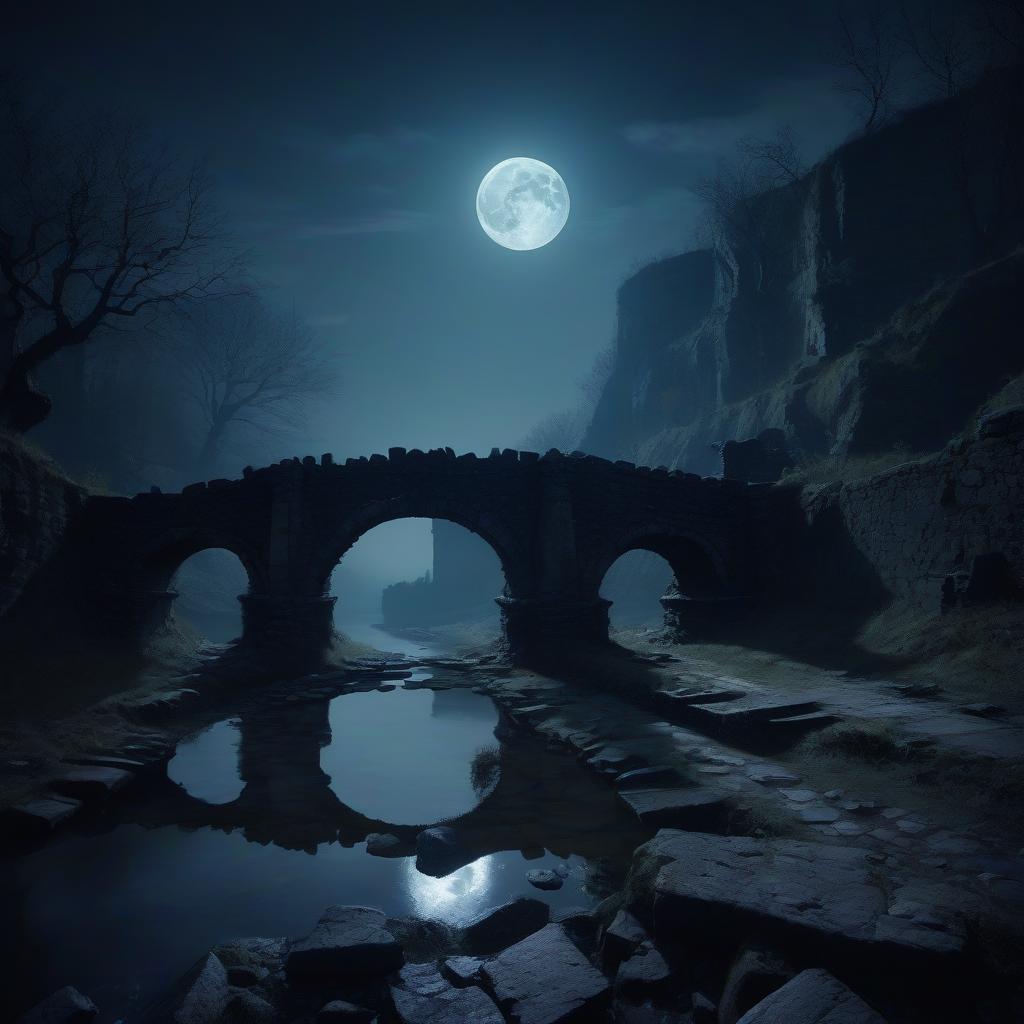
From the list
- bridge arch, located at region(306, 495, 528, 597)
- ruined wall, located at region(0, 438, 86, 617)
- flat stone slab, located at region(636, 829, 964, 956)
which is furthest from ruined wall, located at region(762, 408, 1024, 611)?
ruined wall, located at region(0, 438, 86, 617)

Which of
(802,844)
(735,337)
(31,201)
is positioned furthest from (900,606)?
(735,337)

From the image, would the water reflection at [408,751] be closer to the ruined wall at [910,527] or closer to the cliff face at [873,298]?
the ruined wall at [910,527]

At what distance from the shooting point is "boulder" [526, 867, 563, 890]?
14.6ft

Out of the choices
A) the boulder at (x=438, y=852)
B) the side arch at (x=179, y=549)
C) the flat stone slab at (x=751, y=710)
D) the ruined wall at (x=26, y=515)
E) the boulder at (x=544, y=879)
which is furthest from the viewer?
the side arch at (x=179, y=549)

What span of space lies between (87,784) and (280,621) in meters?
7.94

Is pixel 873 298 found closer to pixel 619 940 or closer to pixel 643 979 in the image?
pixel 619 940

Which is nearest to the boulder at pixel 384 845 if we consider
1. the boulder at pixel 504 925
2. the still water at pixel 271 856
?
the still water at pixel 271 856

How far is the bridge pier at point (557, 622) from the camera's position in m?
14.0

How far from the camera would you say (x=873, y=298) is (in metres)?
26.0

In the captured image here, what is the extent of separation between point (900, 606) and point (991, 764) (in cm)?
793

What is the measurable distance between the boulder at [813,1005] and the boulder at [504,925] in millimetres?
1599

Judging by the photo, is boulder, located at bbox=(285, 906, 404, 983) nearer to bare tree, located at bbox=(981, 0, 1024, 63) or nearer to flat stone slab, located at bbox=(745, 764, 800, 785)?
flat stone slab, located at bbox=(745, 764, 800, 785)

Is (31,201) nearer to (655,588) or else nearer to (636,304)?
(655,588)

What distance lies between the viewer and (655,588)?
37.7m
